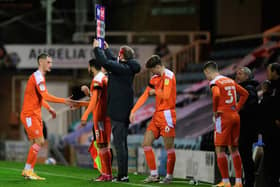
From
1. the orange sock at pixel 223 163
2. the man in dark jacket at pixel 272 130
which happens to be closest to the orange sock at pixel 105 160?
the orange sock at pixel 223 163

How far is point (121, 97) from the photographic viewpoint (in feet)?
43.4

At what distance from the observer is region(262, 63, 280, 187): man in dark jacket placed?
11.8m

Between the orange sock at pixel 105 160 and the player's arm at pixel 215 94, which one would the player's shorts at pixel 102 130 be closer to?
the orange sock at pixel 105 160

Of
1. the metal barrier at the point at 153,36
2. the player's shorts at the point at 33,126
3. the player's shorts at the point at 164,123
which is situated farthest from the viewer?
the metal barrier at the point at 153,36

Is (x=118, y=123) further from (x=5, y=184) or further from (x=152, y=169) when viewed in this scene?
(x=5, y=184)

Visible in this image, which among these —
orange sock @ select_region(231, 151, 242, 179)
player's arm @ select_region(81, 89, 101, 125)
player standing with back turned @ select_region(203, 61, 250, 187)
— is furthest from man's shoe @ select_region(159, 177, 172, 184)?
player's arm @ select_region(81, 89, 101, 125)

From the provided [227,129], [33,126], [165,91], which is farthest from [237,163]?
[33,126]

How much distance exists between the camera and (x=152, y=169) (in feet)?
45.0

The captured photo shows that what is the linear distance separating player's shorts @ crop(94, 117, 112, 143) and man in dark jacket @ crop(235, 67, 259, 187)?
217 centimetres

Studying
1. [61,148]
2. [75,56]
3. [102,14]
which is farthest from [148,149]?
[75,56]

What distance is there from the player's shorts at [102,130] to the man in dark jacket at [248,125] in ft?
7.12

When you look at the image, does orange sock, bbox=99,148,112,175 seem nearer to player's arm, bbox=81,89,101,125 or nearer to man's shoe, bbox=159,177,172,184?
player's arm, bbox=81,89,101,125

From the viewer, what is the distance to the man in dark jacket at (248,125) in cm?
1271

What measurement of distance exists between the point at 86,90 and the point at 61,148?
1133 centimetres
